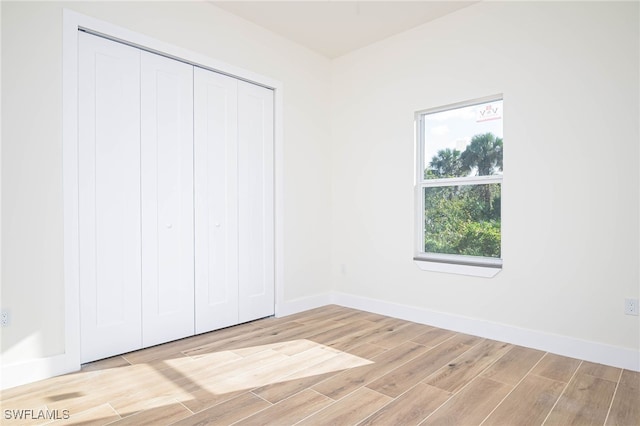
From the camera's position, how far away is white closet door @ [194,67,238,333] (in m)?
3.29

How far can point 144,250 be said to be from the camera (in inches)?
116

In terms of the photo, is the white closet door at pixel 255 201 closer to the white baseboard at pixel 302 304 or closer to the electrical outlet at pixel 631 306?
the white baseboard at pixel 302 304

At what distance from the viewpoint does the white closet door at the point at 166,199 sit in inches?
117

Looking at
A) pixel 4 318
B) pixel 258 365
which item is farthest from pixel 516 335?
pixel 4 318

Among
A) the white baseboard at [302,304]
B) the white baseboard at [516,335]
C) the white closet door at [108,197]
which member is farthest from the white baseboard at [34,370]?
the white baseboard at [516,335]

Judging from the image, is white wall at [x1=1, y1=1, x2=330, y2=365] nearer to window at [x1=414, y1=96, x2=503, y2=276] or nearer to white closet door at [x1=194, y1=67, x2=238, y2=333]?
white closet door at [x1=194, y1=67, x2=238, y2=333]

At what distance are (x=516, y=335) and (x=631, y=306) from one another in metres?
0.79

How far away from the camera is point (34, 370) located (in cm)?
238

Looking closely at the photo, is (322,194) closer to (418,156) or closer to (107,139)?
(418,156)

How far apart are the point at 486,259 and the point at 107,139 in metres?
3.16

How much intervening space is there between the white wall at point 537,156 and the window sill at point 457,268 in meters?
0.07

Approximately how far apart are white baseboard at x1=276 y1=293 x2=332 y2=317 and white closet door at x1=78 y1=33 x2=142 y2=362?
4.56 ft

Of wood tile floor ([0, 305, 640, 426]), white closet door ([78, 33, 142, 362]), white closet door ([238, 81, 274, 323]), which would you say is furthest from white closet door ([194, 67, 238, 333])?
white closet door ([78, 33, 142, 362])

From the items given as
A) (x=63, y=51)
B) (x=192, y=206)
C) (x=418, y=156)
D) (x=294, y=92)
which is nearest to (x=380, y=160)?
(x=418, y=156)
